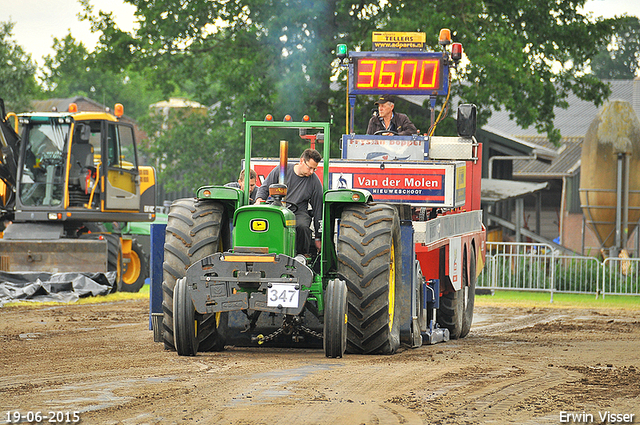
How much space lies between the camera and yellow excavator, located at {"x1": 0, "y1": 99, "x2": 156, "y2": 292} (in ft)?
56.2

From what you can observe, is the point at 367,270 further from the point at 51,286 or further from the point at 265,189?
the point at 51,286

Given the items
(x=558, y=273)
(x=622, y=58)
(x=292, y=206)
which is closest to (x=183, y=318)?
(x=292, y=206)

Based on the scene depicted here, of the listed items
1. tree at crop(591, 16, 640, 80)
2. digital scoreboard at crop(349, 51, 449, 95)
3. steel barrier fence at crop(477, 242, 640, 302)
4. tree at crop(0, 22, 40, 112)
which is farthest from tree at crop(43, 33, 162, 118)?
digital scoreboard at crop(349, 51, 449, 95)

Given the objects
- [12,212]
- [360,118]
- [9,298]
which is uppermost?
[360,118]

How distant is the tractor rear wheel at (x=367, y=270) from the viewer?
8969mm

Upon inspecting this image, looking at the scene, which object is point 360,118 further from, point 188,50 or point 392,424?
point 392,424

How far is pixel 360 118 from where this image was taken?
1019 inches

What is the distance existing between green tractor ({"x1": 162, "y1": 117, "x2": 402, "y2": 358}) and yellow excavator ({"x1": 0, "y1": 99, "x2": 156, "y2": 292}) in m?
8.20

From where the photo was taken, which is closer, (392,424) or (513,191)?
(392,424)

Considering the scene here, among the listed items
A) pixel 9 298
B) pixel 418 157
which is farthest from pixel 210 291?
pixel 9 298

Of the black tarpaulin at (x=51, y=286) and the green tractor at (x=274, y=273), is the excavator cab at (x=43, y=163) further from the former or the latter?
the green tractor at (x=274, y=273)

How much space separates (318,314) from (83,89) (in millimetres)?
76304

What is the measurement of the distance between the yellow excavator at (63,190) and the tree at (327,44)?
8036 millimetres

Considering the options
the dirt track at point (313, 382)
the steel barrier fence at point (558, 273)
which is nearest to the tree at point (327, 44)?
the steel barrier fence at point (558, 273)
